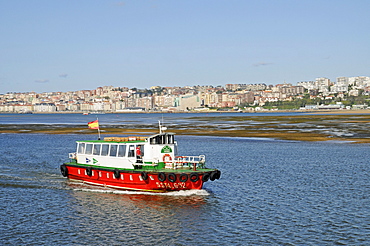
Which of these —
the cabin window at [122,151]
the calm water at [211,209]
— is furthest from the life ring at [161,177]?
the cabin window at [122,151]

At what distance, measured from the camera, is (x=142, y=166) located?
100 feet

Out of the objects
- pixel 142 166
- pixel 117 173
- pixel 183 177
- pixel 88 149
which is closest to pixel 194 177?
pixel 183 177

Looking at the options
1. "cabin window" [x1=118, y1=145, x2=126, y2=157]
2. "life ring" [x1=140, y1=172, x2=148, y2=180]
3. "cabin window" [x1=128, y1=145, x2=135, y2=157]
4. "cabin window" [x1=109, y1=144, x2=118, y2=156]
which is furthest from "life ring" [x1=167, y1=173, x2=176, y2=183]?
"cabin window" [x1=109, y1=144, x2=118, y2=156]

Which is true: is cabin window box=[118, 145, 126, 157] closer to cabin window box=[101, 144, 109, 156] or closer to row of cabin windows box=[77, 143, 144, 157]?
row of cabin windows box=[77, 143, 144, 157]

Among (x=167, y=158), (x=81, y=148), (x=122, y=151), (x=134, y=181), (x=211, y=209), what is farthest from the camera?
(x=81, y=148)

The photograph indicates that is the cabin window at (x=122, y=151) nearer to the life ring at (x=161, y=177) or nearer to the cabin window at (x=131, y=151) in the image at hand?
the cabin window at (x=131, y=151)

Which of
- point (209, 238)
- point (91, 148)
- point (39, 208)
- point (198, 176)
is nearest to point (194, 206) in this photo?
point (198, 176)

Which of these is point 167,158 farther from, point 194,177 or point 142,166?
point 194,177

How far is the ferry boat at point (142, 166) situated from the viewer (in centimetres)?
2862

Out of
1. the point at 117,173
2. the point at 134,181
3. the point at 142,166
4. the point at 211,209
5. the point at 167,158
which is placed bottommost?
the point at 211,209

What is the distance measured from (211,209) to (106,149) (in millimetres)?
10309

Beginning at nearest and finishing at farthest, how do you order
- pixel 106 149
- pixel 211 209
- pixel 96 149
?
pixel 211 209, pixel 106 149, pixel 96 149

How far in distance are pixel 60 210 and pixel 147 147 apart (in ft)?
23.3

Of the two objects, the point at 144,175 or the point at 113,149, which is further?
the point at 113,149
